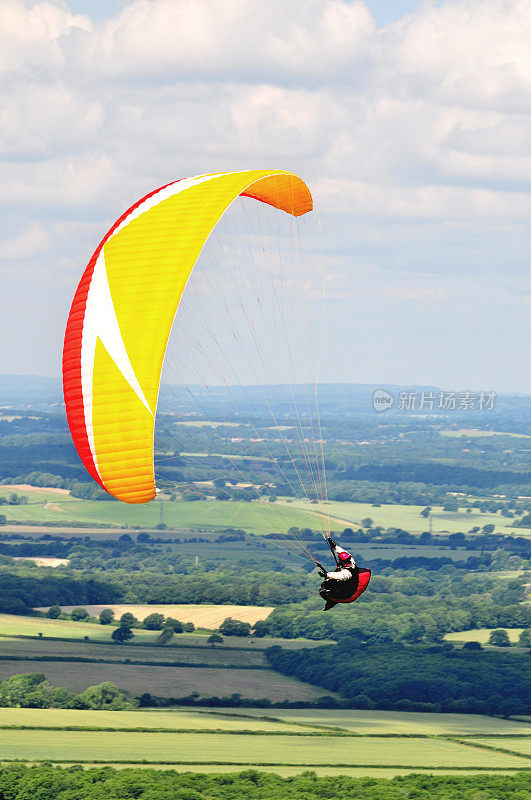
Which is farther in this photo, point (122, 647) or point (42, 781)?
point (122, 647)

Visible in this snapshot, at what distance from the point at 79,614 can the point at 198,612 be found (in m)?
16.0

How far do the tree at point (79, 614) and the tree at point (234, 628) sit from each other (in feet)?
68.4

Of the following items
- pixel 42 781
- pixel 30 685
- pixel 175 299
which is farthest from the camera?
pixel 30 685

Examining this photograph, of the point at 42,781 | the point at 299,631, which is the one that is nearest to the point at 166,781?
the point at 42,781

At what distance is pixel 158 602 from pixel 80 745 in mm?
87679

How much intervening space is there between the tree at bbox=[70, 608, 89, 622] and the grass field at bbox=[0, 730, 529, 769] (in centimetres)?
6858

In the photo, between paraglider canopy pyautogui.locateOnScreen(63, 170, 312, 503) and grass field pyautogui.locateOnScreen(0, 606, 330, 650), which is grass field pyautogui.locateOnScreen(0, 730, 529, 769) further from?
paraglider canopy pyautogui.locateOnScreen(63, 170, 312, 503)

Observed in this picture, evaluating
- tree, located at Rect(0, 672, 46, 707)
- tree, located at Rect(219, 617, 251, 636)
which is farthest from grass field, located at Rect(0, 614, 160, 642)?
tree, located at Rect(0, 672, 46, 707)

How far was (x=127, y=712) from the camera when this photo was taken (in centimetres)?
10594

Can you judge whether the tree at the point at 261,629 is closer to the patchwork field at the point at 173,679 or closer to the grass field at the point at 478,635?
the grass field at the point at 478,635

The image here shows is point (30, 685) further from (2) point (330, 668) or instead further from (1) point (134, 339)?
(1) point (134, 339)

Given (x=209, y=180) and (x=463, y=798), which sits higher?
(x=209, y=180)

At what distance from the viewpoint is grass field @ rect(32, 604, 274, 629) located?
516 ft

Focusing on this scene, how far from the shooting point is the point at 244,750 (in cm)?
8969
